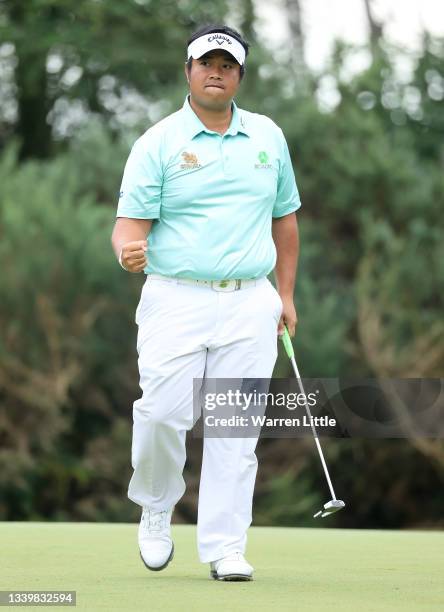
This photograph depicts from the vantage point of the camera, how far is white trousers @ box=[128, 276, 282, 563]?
531 cm

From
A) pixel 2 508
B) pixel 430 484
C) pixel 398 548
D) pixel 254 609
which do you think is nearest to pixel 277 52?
pixel 430 484

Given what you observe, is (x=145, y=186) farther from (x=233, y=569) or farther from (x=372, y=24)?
(x=372, y=24)

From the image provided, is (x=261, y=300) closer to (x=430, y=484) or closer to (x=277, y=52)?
(x=430, y=484)

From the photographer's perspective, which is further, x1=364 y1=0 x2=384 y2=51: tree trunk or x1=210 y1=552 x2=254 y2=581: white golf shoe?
x1=364 y1=0 x2=384 y2=51: tree trunk

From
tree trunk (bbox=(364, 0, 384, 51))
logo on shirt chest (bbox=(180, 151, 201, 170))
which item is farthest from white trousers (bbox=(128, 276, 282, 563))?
tree trunk (bbox=(364, 0, 384, 51))

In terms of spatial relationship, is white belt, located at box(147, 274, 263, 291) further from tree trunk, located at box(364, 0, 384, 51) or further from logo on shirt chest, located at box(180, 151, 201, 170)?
tree trunk, located at box(364, 0, 384, 51)

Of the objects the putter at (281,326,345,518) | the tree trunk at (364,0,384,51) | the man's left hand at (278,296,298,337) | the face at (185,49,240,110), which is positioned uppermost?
the tree trunk at (364,0,384,51)

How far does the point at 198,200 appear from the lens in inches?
210

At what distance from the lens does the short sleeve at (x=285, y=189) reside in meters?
5.64

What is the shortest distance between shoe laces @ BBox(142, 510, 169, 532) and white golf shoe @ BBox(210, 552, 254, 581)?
28cm

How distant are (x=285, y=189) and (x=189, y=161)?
529mm

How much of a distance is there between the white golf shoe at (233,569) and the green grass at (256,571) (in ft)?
0.16

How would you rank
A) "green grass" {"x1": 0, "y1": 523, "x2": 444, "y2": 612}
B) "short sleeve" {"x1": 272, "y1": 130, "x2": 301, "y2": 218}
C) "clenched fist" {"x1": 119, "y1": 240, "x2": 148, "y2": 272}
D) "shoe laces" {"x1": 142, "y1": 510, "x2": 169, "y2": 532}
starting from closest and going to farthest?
"green grass" {"x1": 0, "y1": 523, "x2": 444, "y2": 612}, "clenched fist" {"x1": 119, "y1": 240, "x2": 148, "y2": 272}, "shoe laces" {"x1": 142, "y1": 510, "x2": 169, "y2": 532}, "short sleeve" {"x1": 272, "y1": 130, "x2": 301, "y2": 218}

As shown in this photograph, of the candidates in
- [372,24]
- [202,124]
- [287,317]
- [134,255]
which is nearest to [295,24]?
[372,24]
